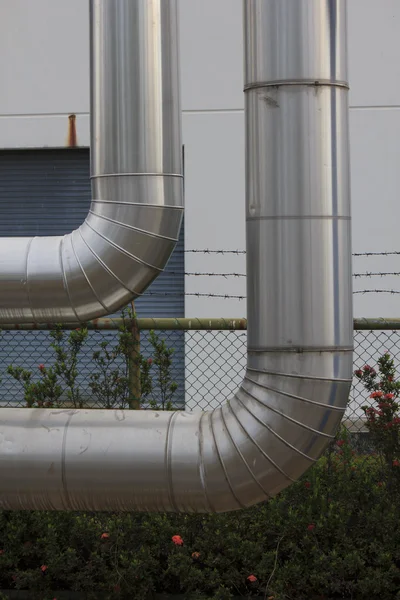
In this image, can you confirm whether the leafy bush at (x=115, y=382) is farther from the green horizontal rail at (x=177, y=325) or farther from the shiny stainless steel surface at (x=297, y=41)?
the shiny stainless steel surface at (x=297, y=41)

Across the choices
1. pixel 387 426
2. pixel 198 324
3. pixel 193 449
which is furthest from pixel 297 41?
pixel 387 426

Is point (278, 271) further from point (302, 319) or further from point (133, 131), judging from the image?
point (133, 131)

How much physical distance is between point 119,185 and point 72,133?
6.37m

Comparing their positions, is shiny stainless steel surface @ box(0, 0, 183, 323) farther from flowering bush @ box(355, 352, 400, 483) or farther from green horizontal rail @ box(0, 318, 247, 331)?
flowering bush @ box(355, 352, 400, 483)

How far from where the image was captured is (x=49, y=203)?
34.0ft

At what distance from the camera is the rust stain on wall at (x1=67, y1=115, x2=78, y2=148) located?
32.3ft

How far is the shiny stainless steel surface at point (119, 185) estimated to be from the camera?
12.2ft

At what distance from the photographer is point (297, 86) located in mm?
3572

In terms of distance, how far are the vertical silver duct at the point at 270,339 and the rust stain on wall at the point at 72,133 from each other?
619cm

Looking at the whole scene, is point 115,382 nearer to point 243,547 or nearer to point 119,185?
point 243,547

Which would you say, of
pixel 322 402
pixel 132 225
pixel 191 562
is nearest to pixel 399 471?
pixel 191 562

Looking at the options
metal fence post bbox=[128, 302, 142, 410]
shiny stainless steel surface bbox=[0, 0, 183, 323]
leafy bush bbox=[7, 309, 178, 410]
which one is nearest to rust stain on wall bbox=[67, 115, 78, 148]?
leafy bush bbox=[7, 309, 178, 410]

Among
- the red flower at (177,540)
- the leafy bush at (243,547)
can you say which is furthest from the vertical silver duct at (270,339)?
the leafy bush at (243,547)

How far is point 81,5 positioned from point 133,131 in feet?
21.7
